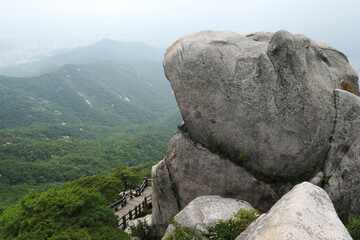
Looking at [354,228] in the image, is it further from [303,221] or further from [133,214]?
[133,214]

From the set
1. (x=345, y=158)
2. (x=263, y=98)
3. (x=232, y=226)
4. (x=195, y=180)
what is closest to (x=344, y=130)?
(x=345, y=158)

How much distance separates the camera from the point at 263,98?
40.8 feet

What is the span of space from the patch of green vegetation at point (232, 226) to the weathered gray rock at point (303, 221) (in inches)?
113

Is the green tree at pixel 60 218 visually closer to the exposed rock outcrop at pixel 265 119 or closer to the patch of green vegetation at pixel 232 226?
the exposed rock outcrop at pixel 265 119

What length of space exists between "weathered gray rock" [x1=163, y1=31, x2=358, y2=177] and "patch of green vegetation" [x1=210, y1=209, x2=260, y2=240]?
403 centimetres

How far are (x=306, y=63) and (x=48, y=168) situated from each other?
113m

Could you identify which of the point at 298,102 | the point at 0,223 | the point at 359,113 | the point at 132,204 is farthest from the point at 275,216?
the point at 132,204

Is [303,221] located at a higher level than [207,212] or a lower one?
higher

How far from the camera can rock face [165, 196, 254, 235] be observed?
404 inches

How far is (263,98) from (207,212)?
6590 millimetres

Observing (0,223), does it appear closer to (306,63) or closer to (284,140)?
(284,140)

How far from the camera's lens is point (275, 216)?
611cm

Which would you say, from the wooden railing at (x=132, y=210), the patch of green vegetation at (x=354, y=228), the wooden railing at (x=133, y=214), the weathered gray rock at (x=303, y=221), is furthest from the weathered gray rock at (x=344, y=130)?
the wooden railing at (x=132, y=210)

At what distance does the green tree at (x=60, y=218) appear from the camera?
10.7 metres
